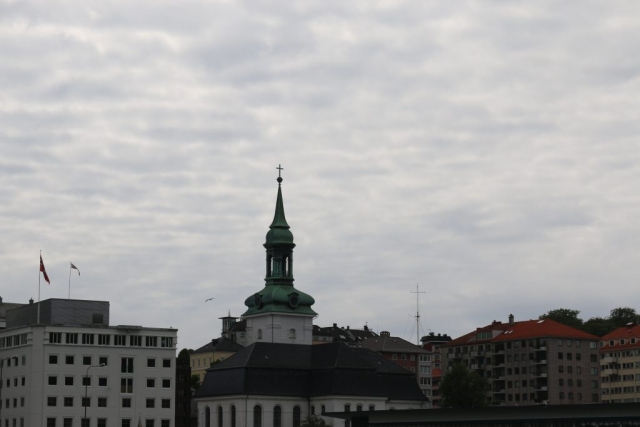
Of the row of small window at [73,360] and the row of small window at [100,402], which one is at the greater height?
the row of small window at [73,360]

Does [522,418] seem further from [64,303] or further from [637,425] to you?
[64,303]

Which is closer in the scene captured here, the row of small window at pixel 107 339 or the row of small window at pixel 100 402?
the row of small window at pixel 100 402

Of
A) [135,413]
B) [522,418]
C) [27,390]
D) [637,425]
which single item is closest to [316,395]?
[135,413]

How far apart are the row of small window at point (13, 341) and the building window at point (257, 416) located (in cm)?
3576

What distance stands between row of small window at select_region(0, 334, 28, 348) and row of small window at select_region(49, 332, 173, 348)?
4.44 m

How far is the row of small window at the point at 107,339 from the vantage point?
159000 millimetres

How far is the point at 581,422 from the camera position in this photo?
125250 mm

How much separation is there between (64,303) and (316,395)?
133 feet

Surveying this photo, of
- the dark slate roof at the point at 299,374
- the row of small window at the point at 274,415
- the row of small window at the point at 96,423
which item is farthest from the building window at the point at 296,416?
the row of small window at the point at 96,423

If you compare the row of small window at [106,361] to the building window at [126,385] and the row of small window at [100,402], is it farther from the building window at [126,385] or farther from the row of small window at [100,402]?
the row of small window at [100,402]

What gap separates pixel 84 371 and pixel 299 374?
40.0 metres

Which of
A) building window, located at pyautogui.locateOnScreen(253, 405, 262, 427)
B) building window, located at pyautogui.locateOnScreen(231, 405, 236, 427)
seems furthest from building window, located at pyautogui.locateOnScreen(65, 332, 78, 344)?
building window, located at pyautogui.locateOnScreen(253, 405, 262, 427)

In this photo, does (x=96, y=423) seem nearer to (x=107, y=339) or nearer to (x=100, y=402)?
(x=100, y=402)

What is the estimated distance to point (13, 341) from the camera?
164 m
